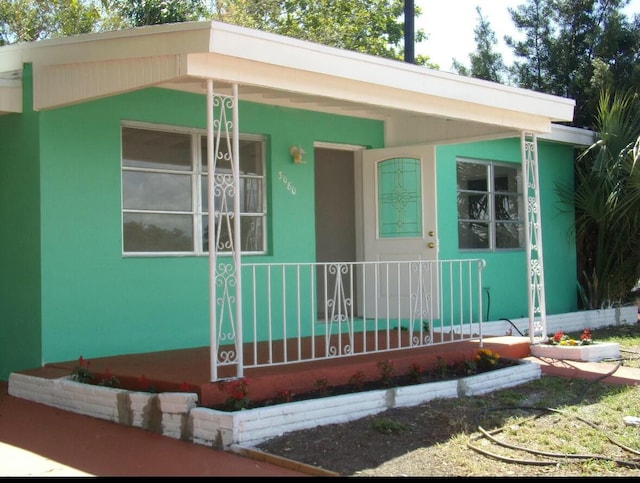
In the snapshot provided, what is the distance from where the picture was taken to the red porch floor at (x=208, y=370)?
18.6 ft

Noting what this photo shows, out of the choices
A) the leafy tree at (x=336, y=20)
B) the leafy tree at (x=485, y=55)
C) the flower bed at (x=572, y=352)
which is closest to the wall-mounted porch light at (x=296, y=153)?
the flower bed at (x=572, y=352)

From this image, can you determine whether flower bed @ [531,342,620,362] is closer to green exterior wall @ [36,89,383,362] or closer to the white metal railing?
the white metal railing

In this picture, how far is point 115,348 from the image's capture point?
23.1 feet

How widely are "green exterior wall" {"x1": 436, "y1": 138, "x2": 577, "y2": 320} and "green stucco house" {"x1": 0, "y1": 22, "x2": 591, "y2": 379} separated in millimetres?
1156

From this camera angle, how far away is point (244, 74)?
5766 mm

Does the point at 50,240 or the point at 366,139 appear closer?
the point at 50,240

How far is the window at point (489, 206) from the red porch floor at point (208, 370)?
3.43 metres

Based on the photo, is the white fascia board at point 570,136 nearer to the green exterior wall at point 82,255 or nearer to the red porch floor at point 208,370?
the red porch floor at point 208,370

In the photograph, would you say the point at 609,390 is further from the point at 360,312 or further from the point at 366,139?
the point at 366,139

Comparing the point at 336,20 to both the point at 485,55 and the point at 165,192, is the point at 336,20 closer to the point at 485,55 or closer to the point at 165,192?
the point at 485,55

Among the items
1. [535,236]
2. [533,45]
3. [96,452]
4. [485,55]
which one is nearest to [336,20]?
[485,55]

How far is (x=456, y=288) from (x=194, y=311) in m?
4.16

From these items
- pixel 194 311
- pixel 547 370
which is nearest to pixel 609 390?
pixel 547 370

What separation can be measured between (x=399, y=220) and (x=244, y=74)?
3.90 meters
